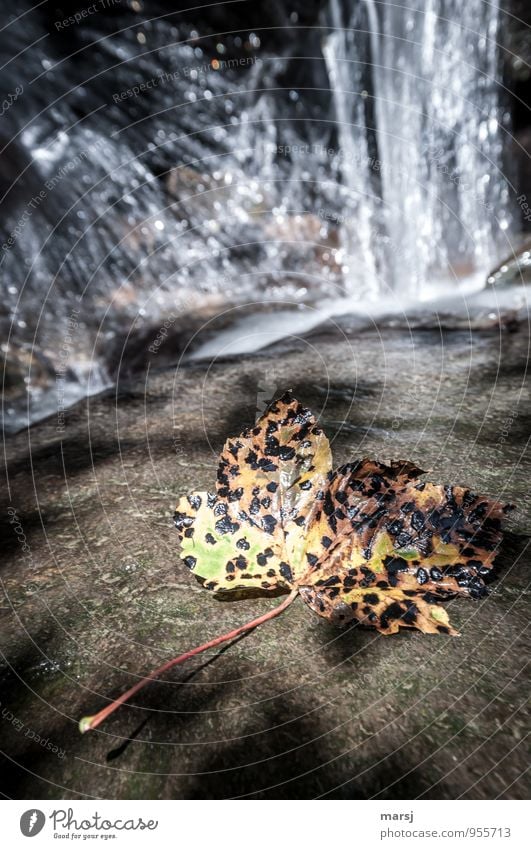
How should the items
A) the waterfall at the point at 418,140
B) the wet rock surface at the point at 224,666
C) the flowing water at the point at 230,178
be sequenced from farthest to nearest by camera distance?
the waterfall at the point at 418,140 → the flowing water at the point at 230,178 → the wet rock surface at the point at 224,666

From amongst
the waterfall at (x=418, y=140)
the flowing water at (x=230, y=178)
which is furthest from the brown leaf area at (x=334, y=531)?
the waterfall at (x=418, y=140)

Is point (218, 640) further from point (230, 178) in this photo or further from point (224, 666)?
point (230, 178)

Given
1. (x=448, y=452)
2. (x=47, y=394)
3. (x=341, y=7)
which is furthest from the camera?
(x=341, y=7)

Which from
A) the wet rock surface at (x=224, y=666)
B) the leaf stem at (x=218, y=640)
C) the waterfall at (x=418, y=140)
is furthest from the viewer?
the waterfall at (x=418, y=140)

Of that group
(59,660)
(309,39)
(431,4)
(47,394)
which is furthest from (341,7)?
(59,660)

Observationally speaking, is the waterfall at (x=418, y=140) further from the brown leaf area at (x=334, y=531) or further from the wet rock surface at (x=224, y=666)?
the brown leaf area at (x=334, y=531)

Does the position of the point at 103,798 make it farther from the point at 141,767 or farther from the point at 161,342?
the point at 161,342
